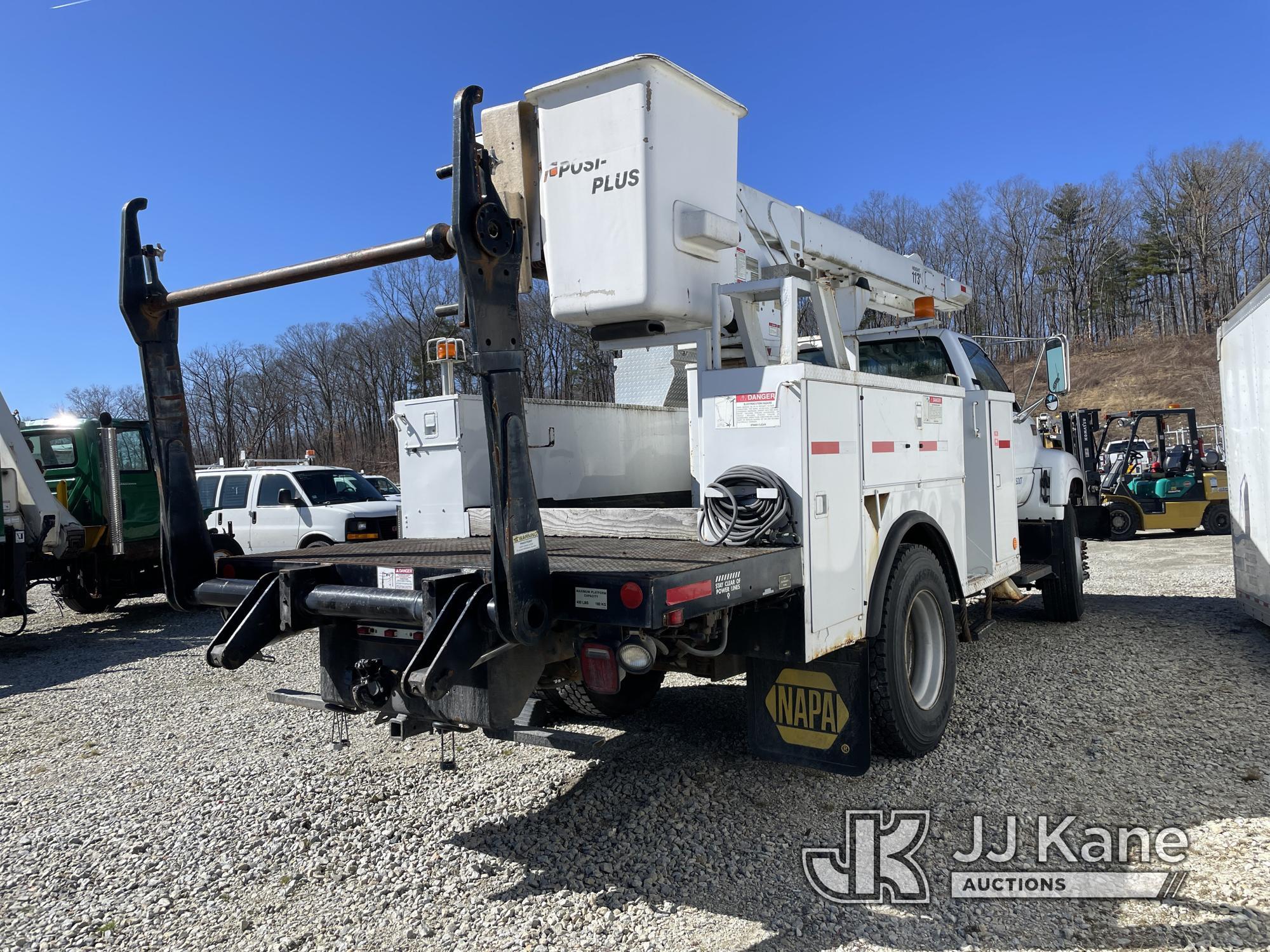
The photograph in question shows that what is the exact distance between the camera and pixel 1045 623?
8.11 m

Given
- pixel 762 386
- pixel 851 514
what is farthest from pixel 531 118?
pixel 851 514

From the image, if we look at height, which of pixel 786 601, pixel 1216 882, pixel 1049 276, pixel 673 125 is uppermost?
pixel 1049 276

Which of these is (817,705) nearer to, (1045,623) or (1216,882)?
(1216,882)

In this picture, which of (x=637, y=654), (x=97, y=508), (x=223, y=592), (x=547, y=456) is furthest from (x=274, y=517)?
(x=637, y=654)

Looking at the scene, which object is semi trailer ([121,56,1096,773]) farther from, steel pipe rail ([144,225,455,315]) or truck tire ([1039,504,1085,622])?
truck tire ([1039,504,1085,622])

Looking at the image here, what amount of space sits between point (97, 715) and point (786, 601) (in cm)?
551

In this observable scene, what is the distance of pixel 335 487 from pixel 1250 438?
10867mm

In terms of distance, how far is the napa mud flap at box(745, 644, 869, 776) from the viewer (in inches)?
149

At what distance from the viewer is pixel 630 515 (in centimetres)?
428

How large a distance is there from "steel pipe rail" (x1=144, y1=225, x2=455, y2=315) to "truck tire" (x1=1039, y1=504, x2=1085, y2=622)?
6562 mm

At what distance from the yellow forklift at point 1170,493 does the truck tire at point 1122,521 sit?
12 mm

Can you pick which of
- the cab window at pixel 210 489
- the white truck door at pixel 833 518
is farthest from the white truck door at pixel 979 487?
the cab window at pixel 210 489

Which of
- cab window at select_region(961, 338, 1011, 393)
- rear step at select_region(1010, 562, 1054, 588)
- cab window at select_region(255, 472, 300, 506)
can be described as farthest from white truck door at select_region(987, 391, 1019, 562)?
cab window at select_region(255, 472, 300, 506)

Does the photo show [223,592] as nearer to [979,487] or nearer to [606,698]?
[606,698]
